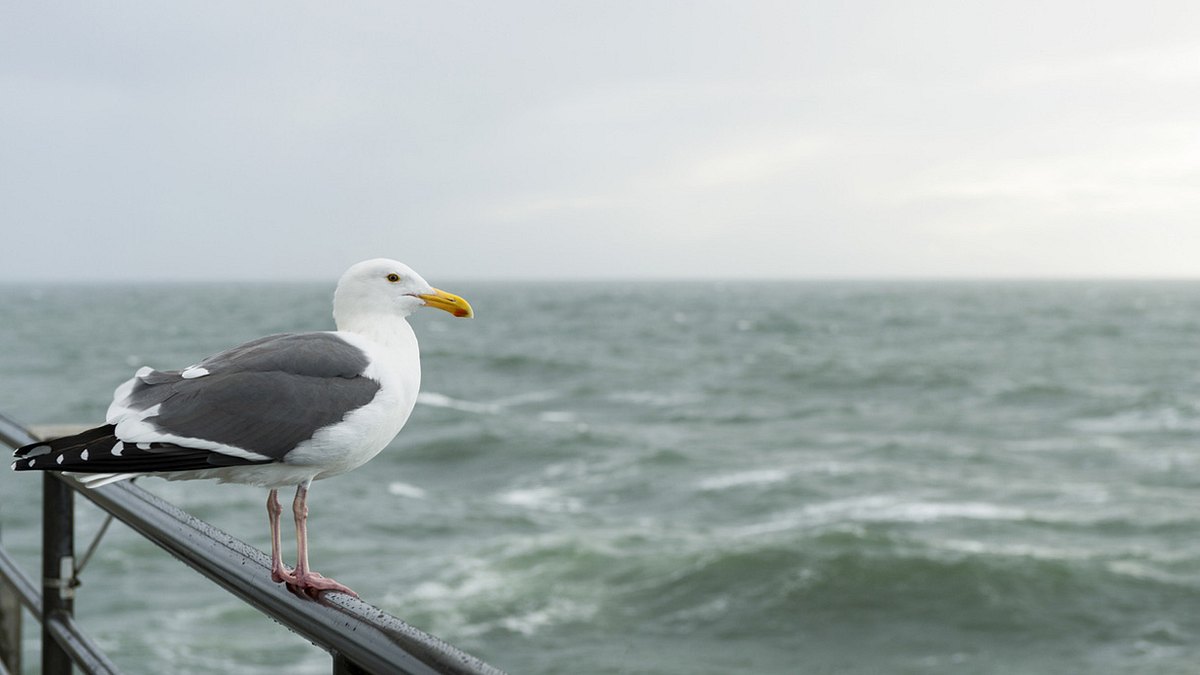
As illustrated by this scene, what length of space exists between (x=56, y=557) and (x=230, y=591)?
5.20 feet

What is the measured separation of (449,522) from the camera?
1752 cm

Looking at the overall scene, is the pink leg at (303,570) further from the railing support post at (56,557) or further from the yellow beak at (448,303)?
the railing support post at (56,557)

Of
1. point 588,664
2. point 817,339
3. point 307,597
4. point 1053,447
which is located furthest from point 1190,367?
point 307,597

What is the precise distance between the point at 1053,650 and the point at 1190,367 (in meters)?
41.4

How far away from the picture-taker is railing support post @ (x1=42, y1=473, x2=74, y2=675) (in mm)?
3066

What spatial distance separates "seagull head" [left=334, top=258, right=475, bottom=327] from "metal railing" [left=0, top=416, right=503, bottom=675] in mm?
413

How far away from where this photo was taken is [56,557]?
3113 millimetres

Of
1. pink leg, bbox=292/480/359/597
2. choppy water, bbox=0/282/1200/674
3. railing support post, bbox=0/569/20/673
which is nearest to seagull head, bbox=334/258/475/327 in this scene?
pink leg, bbox=292/480/359/597

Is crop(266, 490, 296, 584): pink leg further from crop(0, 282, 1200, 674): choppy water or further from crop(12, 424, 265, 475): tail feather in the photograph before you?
crop(0, 282, 1200, 674): choppy water

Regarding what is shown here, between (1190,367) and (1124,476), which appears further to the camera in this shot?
(1190,367)

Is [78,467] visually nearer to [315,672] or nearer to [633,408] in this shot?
[315,672]

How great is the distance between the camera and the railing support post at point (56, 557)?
3066 millimetres

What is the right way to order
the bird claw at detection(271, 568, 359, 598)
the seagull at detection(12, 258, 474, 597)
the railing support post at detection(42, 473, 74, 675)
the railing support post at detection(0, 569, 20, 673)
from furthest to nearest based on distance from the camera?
the railing support post at detection(0, 569, 20, 673) → the railing support post at detection(42, 473, 74, 675) → the bird claw at detection(271, 568, 359, 598) → the seagull at detection(12, 258, 474, 597)

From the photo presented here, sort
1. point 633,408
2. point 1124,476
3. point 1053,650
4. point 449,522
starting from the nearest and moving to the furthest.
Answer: point 1053,650
point 449,522
point 1124,476
point 633,408
